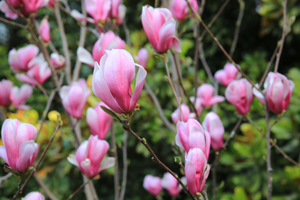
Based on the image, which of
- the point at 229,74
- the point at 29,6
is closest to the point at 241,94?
the point at 229,74

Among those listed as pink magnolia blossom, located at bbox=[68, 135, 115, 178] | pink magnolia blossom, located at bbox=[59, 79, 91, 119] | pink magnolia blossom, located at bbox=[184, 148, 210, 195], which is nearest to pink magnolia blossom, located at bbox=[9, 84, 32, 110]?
pink magnolia blossom, located at bbox=[59, 79, 91, 119]

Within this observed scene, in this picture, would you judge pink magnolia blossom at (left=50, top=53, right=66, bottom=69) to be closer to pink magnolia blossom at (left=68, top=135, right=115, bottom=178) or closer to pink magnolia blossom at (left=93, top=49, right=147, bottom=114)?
pink magnolia blossom at (left=68, top=135, right=115, bottom=178)

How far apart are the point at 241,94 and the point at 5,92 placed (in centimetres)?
63

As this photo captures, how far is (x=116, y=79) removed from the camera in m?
0.27

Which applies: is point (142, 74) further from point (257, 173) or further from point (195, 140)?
point (257, 173)

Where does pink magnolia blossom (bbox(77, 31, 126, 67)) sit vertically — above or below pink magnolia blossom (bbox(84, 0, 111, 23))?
below

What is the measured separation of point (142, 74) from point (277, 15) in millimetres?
1726

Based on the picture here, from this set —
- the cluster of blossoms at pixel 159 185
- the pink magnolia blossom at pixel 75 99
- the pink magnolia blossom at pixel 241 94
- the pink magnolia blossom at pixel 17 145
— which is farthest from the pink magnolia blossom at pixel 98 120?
the cluster of blossoms at pixel 159 185

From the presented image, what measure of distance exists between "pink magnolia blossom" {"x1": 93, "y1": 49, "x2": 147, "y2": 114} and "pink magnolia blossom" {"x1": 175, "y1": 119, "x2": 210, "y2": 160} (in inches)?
3.8

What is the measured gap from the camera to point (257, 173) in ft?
4.50

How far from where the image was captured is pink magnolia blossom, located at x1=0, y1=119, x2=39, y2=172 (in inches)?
13.0

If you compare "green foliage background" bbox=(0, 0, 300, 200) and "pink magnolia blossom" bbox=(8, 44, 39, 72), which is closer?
"pink magnolia blossom" bbox=(8, 44, 39, 72)

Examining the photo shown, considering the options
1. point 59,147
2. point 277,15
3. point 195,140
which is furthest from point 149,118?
point 195,140

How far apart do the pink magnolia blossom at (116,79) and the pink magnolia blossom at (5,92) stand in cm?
52
